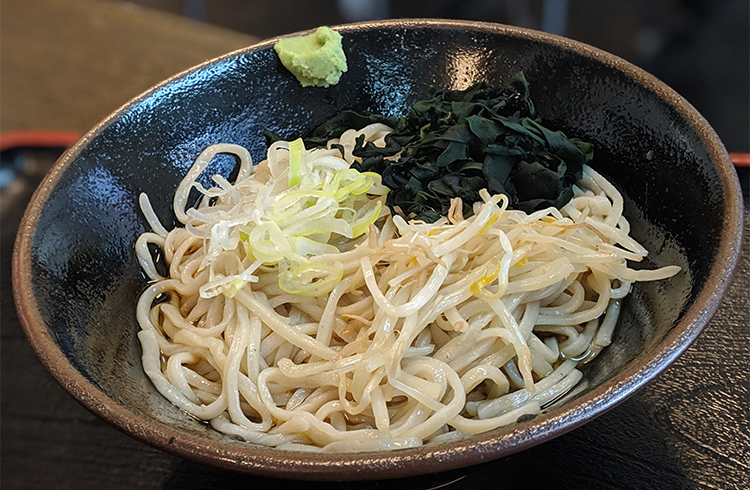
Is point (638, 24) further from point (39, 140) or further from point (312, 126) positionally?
point (39, 140)

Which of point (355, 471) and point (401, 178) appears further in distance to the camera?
point (401, 178)

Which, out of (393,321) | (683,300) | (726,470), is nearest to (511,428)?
(393,321)

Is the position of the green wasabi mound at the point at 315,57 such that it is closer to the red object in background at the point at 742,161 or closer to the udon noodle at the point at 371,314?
the udon noodle at the point at 371,314

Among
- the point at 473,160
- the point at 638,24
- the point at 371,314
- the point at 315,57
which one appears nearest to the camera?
the point at 371,314

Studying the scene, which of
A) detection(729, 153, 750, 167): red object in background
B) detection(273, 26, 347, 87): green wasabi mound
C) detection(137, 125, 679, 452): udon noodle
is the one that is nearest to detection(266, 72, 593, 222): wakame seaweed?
detection(137, 125, 679, 452): udon noodle

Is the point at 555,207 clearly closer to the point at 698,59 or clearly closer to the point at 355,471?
the point at 355,471

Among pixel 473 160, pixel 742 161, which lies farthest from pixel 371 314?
pixel 742 161
